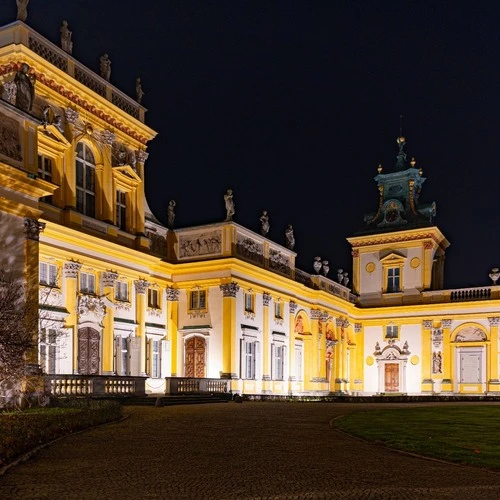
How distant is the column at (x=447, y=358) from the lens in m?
52.2

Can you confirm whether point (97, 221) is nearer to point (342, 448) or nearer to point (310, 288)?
point (310, 288)

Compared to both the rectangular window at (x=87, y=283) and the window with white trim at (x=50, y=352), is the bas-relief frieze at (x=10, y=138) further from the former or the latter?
the rectangular window at (x=87, y=283)

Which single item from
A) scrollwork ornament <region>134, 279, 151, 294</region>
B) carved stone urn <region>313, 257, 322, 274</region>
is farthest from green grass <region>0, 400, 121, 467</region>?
carved stone urn <region>313, 257, 322, 274</region>

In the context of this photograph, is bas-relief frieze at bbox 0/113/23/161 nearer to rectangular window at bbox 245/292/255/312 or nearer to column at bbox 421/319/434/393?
rectangular window at bbox 245/292/255/312

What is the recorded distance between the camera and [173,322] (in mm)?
38094

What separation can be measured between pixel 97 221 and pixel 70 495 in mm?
25320

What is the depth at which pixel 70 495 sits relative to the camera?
26.0 ft

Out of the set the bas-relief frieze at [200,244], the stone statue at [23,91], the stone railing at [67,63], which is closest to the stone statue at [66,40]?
the stone railing at [67,63]

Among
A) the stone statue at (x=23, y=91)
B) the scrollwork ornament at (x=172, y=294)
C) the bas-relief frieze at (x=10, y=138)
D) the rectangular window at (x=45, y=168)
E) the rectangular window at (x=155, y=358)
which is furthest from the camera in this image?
the scrollwork ornament at (x=172, y=294)

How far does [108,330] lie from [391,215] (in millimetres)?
34586

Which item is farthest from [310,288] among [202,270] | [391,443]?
[391,443]

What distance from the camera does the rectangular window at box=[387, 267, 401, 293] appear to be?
5712 centimetres

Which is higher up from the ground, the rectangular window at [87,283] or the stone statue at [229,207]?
the stone statue at [229,207]

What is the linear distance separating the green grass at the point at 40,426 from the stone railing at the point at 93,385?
193 inches
